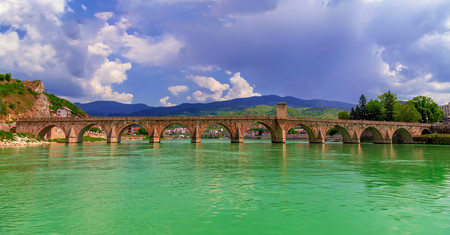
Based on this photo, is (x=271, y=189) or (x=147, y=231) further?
(x=271, y=189)

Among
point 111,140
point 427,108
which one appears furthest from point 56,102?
point 427,108

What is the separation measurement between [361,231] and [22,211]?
24.6 feet

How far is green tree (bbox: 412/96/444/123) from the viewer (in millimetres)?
70000

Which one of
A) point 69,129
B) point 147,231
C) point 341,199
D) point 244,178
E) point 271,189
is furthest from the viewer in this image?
point 69,129

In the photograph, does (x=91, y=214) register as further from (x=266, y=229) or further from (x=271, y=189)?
(x=271, y=189)

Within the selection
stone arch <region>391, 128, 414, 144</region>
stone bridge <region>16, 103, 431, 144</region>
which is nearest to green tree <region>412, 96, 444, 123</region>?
stone arch <region>391, 128, 414, 144</region>

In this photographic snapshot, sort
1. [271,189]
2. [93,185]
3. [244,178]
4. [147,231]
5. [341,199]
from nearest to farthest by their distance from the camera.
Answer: [147,231], [341,199], [271,189], [93,185], [244,178]

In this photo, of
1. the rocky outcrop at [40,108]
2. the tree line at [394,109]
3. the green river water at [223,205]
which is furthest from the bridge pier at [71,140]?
the tree line at [394,109]

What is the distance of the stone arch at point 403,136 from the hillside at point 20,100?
251 feet

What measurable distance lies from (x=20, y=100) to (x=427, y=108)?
9106cm

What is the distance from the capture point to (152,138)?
51.5 metres

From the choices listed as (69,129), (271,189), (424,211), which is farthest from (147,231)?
(69,129)

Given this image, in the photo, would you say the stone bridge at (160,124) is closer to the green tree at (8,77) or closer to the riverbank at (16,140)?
the riverbank at (16,140)

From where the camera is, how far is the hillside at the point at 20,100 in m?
52.0
